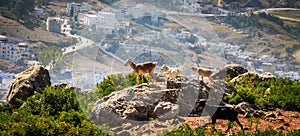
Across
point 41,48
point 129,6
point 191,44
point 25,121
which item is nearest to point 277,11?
point 41,48

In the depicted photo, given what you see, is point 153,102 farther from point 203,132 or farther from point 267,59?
point 267,59

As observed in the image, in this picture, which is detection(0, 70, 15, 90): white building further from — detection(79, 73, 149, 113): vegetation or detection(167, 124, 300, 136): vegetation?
detection(167, 124, 300, 136): vegetation

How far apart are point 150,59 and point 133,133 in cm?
372

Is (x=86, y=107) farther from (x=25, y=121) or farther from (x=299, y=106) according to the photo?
(x=299, y=106)

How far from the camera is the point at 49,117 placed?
937 cm

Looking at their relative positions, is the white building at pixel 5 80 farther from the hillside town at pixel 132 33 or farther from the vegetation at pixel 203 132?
the vegetation at pixel 203 132

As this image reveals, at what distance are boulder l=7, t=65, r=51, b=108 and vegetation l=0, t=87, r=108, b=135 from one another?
11.1 inches

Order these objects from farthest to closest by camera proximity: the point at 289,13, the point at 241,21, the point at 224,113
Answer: the point at 289,13 → the point at 241,21 → the point at 224,113

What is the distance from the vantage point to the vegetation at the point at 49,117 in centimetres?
839

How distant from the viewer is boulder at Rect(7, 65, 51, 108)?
1068 centimetres

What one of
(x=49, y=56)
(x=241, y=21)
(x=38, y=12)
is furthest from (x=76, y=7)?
(x=241, y=21)

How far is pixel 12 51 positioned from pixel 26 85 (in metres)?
37.3

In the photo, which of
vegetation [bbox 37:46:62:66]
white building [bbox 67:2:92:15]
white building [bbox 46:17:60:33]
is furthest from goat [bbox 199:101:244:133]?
white building [bbox 67:2:92:15]

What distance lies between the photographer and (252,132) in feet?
28.8
